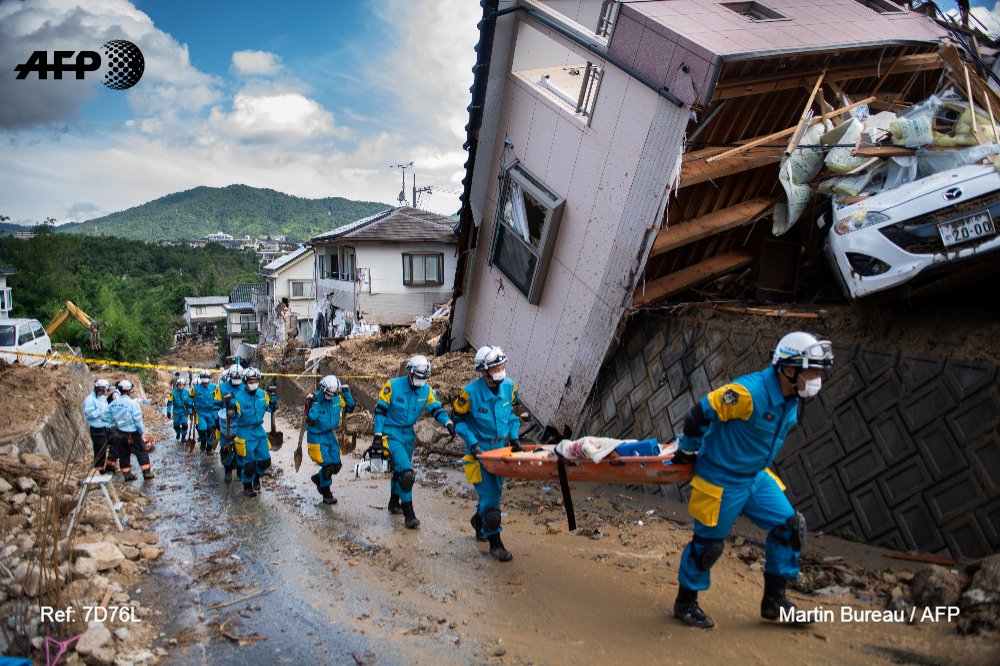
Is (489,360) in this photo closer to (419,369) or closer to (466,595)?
(419,369)

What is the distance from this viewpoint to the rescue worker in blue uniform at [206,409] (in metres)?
14.1

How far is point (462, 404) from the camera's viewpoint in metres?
6.71

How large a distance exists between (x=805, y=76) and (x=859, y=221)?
9.55 ft

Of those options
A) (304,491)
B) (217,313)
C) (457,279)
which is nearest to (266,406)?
(304,491)

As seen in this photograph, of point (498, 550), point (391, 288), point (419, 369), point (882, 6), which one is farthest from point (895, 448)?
point (391, 288)

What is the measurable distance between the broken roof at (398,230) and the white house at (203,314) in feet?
121

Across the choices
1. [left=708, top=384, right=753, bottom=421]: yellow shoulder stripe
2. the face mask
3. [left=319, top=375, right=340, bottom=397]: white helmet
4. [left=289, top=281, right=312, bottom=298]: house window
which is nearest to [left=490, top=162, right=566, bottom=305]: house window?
[left=319, top=375, right=340, bottom=397]: white helmet

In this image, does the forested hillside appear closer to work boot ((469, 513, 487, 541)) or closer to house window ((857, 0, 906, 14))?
work boot ((469, 513, 487, 541))

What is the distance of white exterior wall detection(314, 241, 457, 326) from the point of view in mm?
27781

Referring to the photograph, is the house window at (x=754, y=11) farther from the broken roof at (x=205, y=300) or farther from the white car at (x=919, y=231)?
the broken roof at (x=205, y=300)

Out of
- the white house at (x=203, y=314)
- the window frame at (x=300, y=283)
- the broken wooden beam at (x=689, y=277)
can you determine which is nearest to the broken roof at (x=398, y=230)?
the window frame at (x=300, y=283)

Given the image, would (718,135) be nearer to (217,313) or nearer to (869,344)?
(869,344)

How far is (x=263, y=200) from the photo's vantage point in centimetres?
12531

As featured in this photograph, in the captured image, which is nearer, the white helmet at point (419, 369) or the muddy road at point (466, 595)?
the muddy road at point (466, 595)
